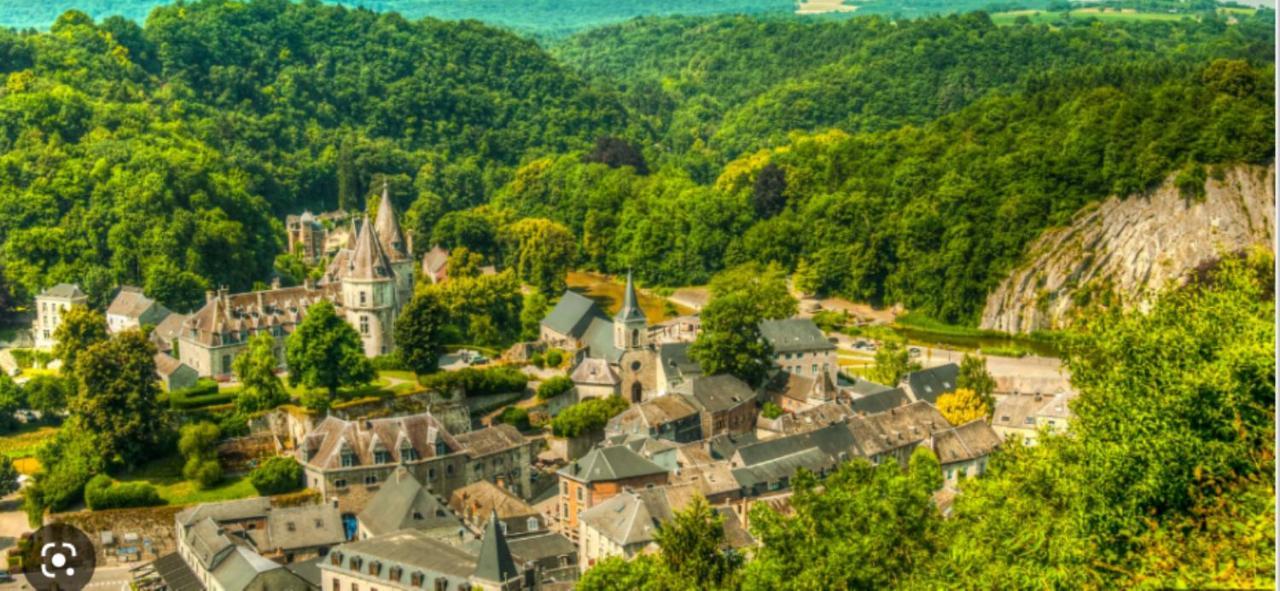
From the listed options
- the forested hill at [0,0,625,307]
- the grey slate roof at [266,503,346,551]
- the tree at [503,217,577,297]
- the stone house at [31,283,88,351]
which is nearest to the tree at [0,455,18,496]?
the grey slate roof at [266,503,346,551]

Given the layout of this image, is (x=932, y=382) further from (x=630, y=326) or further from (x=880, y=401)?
(x=630, y=326)

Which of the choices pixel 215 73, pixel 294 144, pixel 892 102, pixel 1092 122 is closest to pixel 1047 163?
pixel 1092 122

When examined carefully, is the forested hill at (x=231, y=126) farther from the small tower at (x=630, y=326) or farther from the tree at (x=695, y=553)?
the tree at (x=695, y=553)

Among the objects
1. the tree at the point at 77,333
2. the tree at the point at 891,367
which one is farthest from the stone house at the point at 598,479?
the tree at the point at 77,333

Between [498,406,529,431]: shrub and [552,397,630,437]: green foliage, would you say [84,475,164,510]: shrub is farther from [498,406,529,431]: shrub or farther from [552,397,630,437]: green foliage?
[552,397,630,437]: green foliage

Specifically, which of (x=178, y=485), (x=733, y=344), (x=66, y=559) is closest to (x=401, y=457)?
(x=178, y=485)

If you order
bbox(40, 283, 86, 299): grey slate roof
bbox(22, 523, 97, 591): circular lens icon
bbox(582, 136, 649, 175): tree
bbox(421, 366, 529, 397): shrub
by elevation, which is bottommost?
bbox(22, 523, 97, 591): circular lens icon
